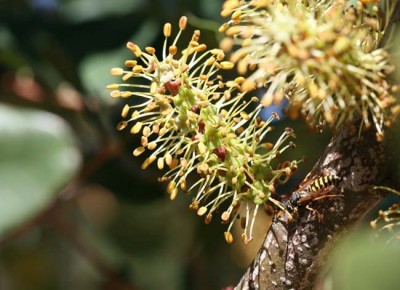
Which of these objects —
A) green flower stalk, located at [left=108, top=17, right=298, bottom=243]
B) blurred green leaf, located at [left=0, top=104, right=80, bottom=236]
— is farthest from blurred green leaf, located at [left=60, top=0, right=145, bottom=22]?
green flower stalk, located at [left=108, top=17, right=298, bottom=243]

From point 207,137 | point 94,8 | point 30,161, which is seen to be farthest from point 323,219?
point 94,8

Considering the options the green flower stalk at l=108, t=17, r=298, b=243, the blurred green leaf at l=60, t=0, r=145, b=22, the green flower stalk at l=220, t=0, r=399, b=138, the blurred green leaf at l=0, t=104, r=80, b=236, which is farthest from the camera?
the blurred green leaf at l=60, t=0, r=145, b=22

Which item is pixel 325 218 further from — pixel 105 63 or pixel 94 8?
pixel 94 8

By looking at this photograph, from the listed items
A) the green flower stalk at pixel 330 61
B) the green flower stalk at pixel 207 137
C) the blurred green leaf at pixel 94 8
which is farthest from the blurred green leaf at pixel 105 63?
the green flower stalk at pixel 330 61

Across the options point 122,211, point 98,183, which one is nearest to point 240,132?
point 98,183

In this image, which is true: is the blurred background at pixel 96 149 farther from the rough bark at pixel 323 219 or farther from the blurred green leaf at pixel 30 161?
the rough bark at pixel 323 219

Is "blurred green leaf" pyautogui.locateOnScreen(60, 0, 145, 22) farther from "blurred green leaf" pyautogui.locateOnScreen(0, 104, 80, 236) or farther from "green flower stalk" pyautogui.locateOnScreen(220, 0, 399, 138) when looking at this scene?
"green flower stalk" pyautogui.locateOnScreen(220, 0, 399, 138)

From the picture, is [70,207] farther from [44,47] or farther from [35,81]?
[44,47]
